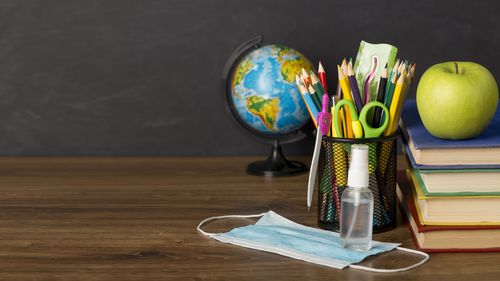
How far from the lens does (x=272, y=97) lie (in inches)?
63.1

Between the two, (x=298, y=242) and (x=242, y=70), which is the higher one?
(x=242, y=70)

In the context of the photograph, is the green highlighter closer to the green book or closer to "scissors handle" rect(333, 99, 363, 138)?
"scissors handle" rect(333, 99, 363, 138)

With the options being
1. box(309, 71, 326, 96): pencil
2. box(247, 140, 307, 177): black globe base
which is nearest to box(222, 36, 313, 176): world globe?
box(247, 140, 307, 177): black globe base

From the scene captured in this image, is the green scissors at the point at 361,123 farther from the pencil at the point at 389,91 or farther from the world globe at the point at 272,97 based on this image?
the world globe at the point at 272,97

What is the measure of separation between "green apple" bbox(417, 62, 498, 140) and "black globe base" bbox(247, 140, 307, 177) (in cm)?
49

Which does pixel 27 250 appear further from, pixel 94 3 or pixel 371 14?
pixel 371 14

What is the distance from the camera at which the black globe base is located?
1.65 m

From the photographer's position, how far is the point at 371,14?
1797 millimetres

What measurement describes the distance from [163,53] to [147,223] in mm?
583

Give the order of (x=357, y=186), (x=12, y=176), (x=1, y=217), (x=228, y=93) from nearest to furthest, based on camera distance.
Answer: (x=357, y=186), (x=1, y=217), (x=12, y=176), (x=228, y=93)

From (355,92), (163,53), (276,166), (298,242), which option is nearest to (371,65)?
(355,92)

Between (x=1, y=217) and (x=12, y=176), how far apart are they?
0.99 ft

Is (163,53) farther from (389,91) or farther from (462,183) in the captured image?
(462,183)

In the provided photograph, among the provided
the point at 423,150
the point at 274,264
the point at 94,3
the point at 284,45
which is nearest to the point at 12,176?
the point at 94,3
